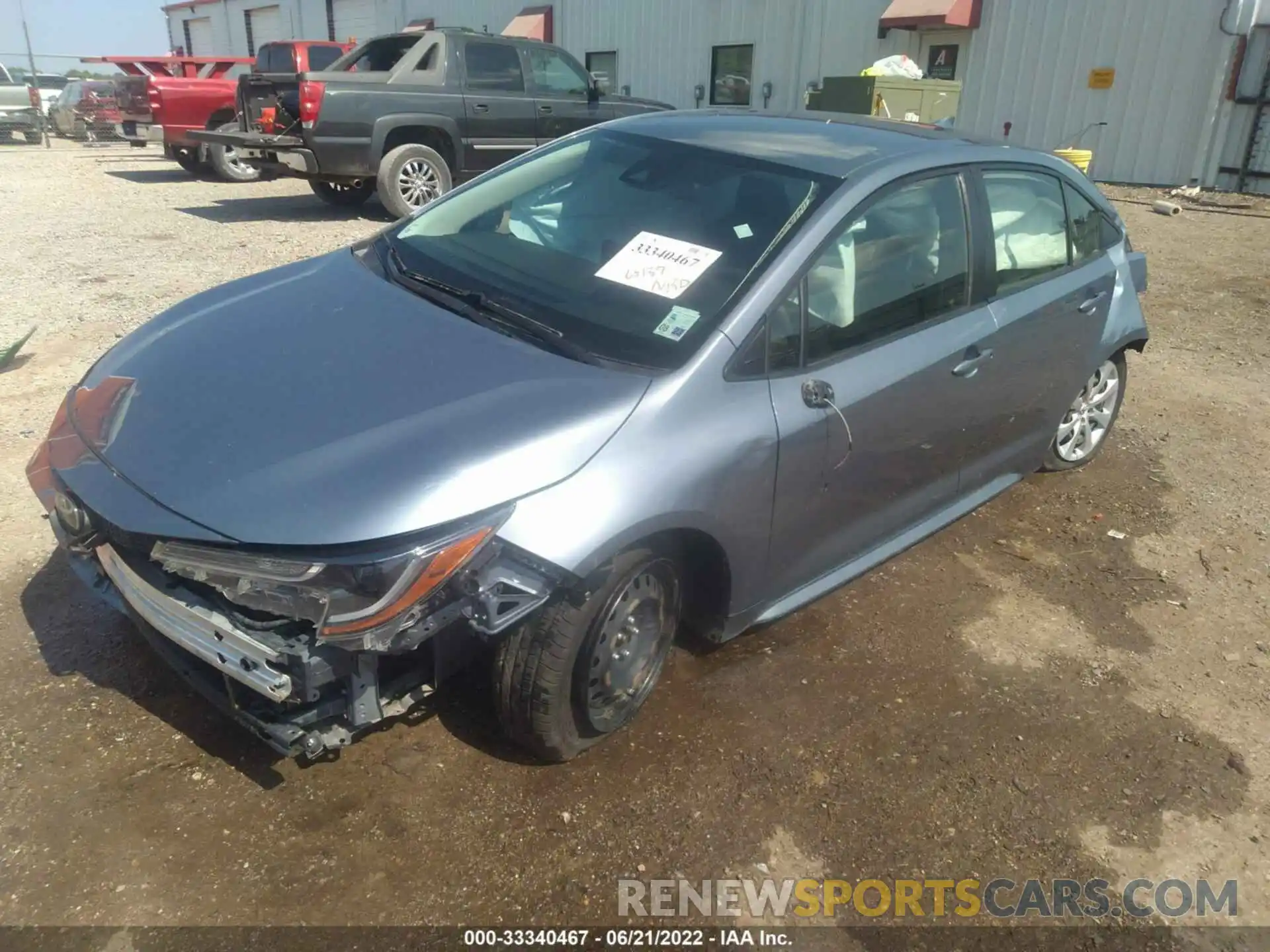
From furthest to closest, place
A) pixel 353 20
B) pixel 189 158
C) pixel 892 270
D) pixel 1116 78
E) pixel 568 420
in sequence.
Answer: pixel 353 20 → pixel 189 158 → pixel 1116 78 → pixel 892 270 → pixel 568 420

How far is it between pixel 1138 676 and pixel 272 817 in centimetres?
287

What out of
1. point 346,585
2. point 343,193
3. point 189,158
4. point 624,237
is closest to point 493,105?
point 343,193

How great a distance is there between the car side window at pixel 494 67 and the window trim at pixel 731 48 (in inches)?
311

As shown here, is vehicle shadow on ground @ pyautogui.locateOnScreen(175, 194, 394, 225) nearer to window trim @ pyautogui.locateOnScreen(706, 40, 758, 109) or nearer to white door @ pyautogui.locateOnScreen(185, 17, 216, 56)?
window trim @ pyautogui.locateOnScreen(706, 40, 758, 109)

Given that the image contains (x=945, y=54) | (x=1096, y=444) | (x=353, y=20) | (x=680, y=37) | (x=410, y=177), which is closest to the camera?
(x=1096, y=444)

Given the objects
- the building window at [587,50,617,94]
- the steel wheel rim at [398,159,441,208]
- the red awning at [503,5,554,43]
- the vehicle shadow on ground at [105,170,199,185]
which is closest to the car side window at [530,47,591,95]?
the steel wheel rim at [398,159,441,208]

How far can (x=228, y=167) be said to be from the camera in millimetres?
13125

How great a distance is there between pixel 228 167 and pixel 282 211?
117 inches

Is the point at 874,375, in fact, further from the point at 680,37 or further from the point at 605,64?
the point at 605,64

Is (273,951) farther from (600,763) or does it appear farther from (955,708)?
(955,708)

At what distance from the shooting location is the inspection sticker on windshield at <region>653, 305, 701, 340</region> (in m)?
2.63

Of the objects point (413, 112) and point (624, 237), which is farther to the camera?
point (413, 112)

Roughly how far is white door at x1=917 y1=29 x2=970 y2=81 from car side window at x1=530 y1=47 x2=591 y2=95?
7168 millimetres

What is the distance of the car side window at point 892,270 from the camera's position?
9.35ft
